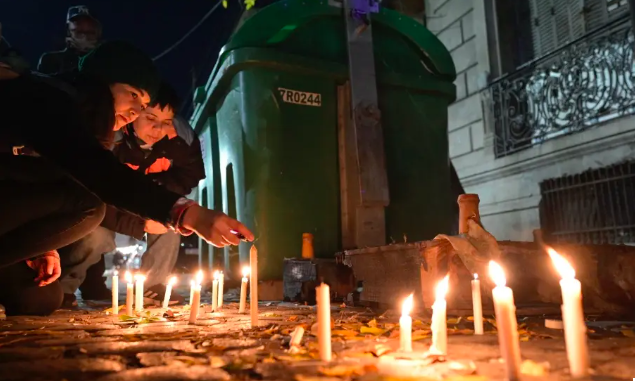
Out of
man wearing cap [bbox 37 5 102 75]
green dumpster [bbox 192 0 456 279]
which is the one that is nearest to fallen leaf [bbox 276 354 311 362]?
green dumpster [bbox 192 0 456 279]

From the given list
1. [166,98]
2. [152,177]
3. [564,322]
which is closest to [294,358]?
[564,322]

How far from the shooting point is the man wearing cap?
5.27 metres

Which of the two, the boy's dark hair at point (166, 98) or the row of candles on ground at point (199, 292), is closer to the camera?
the row of candles on ground at point (199, 292)

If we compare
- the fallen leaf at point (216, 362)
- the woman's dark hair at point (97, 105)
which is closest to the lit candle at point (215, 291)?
the woman's dark hair at point (97, 105)

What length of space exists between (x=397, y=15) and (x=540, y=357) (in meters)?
4.85

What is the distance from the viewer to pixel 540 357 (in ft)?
5.49

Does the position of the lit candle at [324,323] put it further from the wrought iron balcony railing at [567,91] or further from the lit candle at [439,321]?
the wrought iron balcony railing at [567,91]

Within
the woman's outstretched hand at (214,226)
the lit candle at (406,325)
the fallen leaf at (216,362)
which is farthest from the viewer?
the woman's outstretched hand at (214,226)

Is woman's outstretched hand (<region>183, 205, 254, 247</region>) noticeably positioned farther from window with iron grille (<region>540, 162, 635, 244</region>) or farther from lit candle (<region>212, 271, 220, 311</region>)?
window with iron grille (<region>540, 162, 635, 244</region>)

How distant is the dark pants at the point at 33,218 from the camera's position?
2.71m

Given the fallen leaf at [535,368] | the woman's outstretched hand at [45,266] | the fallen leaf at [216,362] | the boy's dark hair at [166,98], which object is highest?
the boy's dark hair at [166,98]

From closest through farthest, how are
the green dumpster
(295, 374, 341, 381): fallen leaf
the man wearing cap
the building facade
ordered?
(295, 374, 341, 381): fallen leaf < the green dumpster < the man wearing cap < the building facade

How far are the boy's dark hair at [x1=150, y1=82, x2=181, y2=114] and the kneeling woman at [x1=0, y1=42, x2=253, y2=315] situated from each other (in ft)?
2.05

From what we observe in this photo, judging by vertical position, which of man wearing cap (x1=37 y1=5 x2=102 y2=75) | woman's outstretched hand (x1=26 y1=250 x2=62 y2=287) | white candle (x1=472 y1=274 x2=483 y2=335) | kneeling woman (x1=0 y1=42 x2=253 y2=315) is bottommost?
white candle (x1=472 y1=274 x2=483 y2=335)
